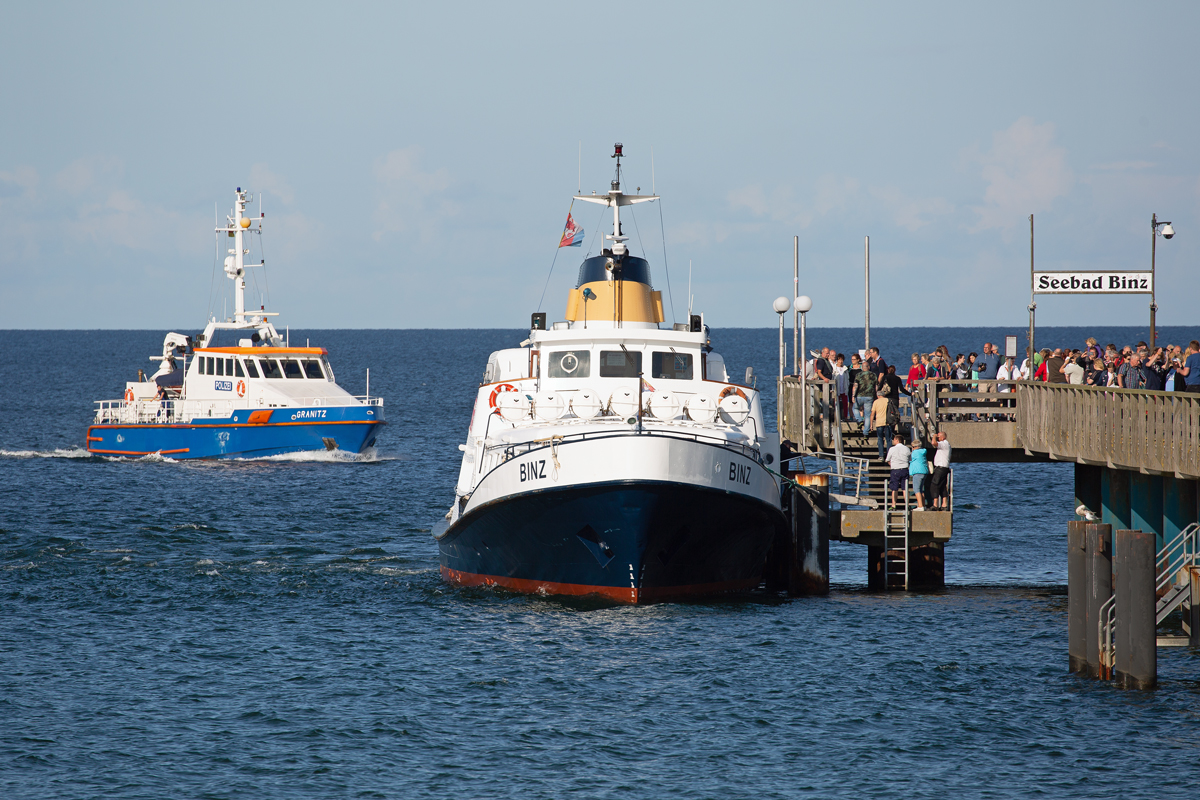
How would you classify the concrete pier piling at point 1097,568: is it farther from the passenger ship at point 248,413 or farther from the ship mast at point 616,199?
the passenger ship at point 248,413

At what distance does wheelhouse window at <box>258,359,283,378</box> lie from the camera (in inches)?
1865

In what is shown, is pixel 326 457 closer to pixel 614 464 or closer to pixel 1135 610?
pixel 614 464

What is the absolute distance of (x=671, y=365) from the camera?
24500 mm

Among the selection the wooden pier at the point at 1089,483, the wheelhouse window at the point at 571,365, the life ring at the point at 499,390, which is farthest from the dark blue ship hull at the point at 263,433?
the wheelhouse window at the point at 571,365

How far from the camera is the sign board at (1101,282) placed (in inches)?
896

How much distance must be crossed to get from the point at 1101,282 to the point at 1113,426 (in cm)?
387

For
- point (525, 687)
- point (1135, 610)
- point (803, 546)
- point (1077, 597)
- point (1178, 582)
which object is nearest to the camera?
point (1135, 610)

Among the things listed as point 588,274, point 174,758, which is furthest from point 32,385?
point 174,758

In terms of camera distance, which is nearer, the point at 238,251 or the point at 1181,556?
the point at 1181,556

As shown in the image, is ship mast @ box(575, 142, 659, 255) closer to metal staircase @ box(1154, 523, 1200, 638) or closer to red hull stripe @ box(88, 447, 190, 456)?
metal staircase @ box(1154, 523, 1200, 638)

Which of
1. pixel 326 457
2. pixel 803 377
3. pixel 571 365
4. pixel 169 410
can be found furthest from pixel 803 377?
pixel 169 410

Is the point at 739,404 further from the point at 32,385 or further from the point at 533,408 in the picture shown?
the point at 32,385

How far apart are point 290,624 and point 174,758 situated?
6837 mm

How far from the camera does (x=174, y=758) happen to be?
15555 mm
